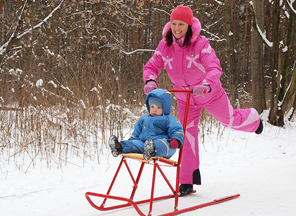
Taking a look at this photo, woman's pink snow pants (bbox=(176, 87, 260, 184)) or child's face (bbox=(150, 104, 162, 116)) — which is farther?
woman's pink snow pants (bbox=(176, 87, 260, 184))

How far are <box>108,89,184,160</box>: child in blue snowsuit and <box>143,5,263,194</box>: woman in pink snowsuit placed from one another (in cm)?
24

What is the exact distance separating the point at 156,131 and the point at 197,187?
4.87ft

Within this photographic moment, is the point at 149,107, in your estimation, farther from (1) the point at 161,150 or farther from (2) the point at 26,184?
(2) the point at 26,184

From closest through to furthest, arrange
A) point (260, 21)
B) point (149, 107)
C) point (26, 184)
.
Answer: point (149, 107), point (26, 184), point (260, 21)

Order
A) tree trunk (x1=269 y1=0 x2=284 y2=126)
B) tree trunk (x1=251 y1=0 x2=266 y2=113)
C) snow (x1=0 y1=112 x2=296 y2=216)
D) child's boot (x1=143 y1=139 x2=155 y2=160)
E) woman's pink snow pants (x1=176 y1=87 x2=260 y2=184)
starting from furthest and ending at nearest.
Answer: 1. tree trunk (x1=251 y1=0 x2=266 y2=113)
2. tree trunk (x1=269 y1=0 x2=284 y2=126)
3. woman's pink snow pants (x1=176 y1=87 x2=260 y2=184)
4. snow (x1=0 y1=112 x2=296 y2=216)
5. child's boot (x1=143 y1=139 x2=155 y2=160)

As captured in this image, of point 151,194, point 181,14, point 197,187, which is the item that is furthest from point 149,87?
point 197,187

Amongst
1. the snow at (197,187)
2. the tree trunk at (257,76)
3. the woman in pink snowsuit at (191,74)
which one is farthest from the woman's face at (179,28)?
the tree trunk at (257,76)

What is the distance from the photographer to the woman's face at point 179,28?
3.55 m

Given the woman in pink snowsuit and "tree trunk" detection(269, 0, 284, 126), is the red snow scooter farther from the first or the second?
"tree trunk" detection(269, 0, 284, 126)

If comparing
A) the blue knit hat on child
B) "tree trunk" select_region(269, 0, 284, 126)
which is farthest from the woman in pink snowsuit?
"tree trunk" select_region(269, 0, 284, 126)

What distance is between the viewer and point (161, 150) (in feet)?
9.75

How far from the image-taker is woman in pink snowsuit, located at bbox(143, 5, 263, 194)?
3533 mm

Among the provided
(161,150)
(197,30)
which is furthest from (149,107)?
(197,30)

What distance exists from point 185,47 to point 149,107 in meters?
0.72
